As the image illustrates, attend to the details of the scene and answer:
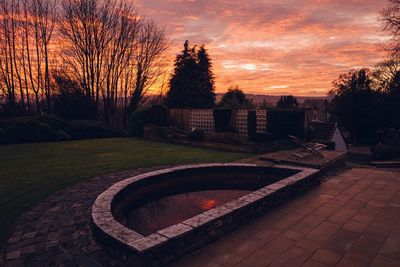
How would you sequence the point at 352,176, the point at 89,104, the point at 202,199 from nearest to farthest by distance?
the point at 202,199 < the point at 352,176 < the point at 89,104

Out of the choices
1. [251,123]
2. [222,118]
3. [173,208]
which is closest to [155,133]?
[222,118]

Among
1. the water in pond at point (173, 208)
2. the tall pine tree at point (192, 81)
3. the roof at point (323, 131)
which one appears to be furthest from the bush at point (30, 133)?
the roof at point (323, 131)

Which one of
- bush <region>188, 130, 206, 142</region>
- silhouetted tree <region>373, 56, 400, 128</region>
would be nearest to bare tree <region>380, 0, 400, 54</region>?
silhouetted tree <region>373, 56, 400, 128</region>

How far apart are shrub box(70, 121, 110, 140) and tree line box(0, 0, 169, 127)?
10.2ft

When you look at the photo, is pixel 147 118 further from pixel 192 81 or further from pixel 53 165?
pixel 192 81

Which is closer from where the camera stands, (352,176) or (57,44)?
(352,176)

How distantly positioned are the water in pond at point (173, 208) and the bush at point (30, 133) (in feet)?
42.5

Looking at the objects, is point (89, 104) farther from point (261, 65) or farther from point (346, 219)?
point (346, 219)

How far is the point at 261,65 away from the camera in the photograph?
19156 millimetres

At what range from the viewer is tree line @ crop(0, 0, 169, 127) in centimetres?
2059

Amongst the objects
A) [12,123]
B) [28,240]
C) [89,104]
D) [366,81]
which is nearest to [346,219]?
[28,240]

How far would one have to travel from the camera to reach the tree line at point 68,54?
811 inches

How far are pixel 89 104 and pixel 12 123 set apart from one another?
655 cm

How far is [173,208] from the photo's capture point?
19.9 ft
